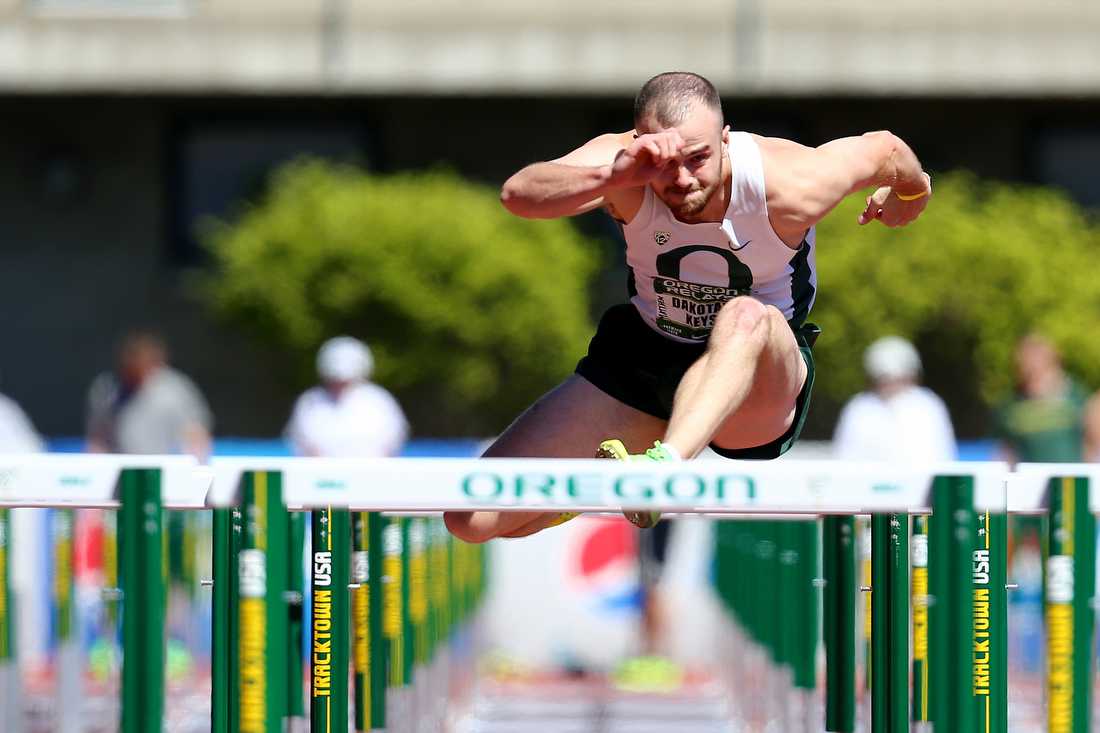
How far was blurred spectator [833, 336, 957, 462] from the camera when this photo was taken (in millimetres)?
9906

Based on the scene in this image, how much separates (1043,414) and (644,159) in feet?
21.5

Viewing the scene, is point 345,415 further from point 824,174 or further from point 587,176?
point 587,176

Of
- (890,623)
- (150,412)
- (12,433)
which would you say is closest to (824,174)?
(890,623)

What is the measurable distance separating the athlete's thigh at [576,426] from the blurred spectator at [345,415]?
5358 mm

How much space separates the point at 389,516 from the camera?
6559mm

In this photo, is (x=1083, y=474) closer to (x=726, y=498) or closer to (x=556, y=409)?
(x=726, y=498)

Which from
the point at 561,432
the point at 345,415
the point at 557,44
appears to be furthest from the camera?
the point at 557,44

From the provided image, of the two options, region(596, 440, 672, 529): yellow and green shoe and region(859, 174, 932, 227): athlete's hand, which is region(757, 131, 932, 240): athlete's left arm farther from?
region(596, 440, 672, 529): yellow and green shoe

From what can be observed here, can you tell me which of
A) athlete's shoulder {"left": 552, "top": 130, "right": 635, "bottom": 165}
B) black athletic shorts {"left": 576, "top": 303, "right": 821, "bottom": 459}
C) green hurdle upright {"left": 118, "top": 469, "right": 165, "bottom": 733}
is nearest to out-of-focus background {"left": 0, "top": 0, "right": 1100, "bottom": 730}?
black athletic shorts {"left": 576, "top": 303, "right": 821, "bottom": 459}

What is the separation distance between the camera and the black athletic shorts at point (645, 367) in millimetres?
5051

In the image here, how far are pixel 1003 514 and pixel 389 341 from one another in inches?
478

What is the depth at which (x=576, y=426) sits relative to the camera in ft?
16.5

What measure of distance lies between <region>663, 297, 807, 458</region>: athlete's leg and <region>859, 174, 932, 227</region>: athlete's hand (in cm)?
43

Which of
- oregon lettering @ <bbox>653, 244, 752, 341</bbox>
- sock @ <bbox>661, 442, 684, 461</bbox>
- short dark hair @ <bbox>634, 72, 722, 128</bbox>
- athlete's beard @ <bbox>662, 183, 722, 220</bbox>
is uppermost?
short dark hair @ <bbox>634, 72, 722, 128</bbox>
